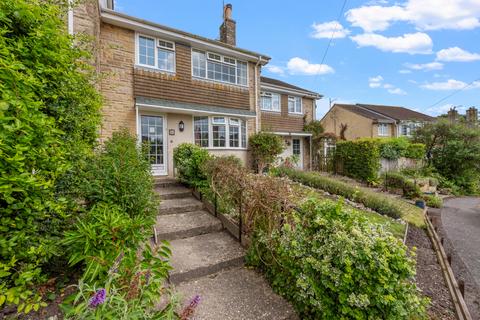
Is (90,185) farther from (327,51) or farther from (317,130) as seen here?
(317,130)

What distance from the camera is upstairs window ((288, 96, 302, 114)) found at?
1505 centimetres

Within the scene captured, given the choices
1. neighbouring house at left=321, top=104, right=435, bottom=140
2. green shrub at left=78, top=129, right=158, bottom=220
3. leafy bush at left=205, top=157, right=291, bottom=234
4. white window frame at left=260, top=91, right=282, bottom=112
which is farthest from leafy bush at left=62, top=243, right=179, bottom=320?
neighbouring house at left=321, top=104, right=435, bottom=140

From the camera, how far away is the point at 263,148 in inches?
419

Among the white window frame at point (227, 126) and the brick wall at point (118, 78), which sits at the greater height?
the brick wall at point (118, 78)

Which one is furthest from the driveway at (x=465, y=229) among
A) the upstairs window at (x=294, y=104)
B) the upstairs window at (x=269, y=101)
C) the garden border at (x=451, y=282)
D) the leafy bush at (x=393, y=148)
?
the upstairs window at (x=269, y=101)

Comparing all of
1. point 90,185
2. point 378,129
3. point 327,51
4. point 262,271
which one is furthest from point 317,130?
point 90,185

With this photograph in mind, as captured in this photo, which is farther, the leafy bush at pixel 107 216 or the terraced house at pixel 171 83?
the terraced house at pixel 171 83

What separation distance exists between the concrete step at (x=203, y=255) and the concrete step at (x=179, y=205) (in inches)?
39.0

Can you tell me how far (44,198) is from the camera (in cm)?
186

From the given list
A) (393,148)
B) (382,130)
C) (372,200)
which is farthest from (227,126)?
(382,130)

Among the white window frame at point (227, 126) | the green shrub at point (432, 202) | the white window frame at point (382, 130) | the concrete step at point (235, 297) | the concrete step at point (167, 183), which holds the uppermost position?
the white window frame at point (382, 130)

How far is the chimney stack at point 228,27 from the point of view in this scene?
36.9 feet

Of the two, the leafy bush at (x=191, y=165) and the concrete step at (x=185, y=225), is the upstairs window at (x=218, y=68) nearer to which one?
the leafy bush at (x=191, y=165)

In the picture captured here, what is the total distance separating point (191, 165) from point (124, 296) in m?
4.39
